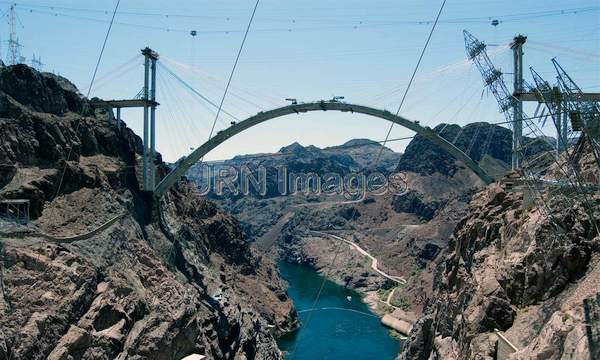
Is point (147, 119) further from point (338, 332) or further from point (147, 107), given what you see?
point (338, 332)

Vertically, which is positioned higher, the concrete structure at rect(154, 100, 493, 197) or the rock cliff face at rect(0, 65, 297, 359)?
the concrete structure at rect(154, 100, 493, 197)

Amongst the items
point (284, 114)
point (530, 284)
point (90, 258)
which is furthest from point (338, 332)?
point (530, 284)

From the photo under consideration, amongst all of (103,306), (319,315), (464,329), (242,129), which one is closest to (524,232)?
(464,329)

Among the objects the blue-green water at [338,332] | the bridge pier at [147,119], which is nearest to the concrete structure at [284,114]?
the bridge pier at [147,119]

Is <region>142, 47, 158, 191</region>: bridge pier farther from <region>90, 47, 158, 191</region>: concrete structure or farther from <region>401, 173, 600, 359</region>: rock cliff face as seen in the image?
<region>401, 173, 600, 359</region>: rock cliff face

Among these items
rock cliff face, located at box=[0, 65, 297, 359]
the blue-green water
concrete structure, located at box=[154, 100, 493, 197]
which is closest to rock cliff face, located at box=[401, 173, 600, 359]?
rock cliff face, located at box=[0, 65, 297, 359]
